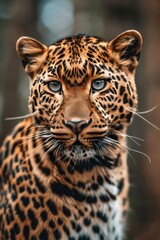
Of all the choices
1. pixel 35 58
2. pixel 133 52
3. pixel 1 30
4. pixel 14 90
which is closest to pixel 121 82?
pixel 133 52

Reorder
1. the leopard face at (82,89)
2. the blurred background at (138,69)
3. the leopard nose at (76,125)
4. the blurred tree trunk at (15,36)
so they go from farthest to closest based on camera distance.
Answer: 1. the blurred tree trunk at (15,36)
2. the blurred background at (138,69)
3. the leopard face at (82,89)
4. the leopard nose at (76,125)

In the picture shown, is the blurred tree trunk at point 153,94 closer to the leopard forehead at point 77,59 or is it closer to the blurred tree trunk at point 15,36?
the blurred tree trunk at point 15,36

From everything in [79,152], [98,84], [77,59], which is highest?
[77,59]

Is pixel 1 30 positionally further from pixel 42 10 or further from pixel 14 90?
pixel 14 90

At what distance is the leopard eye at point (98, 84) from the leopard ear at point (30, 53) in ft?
1.38

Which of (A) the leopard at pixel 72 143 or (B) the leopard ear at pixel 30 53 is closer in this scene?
(A) the leopard at pixel 72 143

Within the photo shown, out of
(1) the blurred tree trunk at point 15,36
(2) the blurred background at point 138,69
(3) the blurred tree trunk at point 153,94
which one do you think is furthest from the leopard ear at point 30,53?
(1) the blurred tree trunk at point 15,36

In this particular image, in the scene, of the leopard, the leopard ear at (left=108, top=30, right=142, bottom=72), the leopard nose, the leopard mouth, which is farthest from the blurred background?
the leopard nose

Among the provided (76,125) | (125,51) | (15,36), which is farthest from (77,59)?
(15,36)

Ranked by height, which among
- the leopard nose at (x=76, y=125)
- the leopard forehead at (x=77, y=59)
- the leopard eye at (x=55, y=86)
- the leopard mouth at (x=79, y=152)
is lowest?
the leopard mouth at (x=79, y=152)

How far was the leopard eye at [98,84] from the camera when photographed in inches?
156

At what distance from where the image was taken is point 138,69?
28.1 ft

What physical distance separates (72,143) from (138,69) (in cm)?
490

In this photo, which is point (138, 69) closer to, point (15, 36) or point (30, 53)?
point (15, 36)
